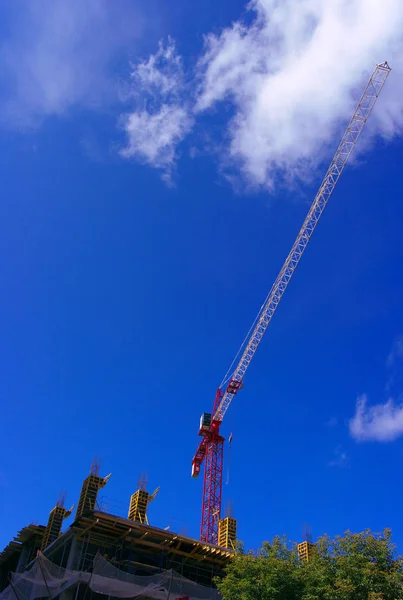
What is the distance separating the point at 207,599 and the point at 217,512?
39082 mm

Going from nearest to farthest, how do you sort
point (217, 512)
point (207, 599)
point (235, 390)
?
point (207, 599)
point (217, 512)
point (235, 390)

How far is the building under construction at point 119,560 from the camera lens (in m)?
25.2

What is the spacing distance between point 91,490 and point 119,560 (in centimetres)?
418

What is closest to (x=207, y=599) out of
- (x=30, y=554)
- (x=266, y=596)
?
(x=266, y=596)

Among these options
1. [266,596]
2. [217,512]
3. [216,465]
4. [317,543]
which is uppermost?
[216,465]

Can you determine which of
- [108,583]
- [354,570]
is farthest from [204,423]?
[354,570]

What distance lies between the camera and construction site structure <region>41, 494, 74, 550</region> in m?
36.2

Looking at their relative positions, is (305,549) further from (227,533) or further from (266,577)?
(266,577)

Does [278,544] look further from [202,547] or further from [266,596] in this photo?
[202,547]

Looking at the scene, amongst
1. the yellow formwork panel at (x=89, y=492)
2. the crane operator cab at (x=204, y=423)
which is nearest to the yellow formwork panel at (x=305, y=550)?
the yellow formwork panel at (x=89, y=492)

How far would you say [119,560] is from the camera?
97.9 feet

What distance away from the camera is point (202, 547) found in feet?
99.5

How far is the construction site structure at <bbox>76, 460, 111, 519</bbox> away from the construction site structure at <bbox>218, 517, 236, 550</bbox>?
8379 mm

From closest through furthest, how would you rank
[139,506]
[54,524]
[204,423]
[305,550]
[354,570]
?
1. [354,570]
2. [139,506]
3. [305,550]
4. [54,524]
5. [204,423]
